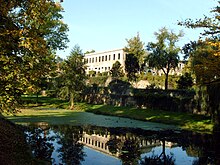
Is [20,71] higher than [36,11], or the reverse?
[36,11]

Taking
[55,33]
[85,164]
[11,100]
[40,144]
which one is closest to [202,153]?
[85,164]

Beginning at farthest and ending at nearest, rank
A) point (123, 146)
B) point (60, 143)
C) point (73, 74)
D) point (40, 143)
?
1. point (73, 74)
2. point (123, 146)
3. point (60, 143)
4. point (40, 143)

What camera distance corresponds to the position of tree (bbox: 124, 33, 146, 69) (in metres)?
73.3

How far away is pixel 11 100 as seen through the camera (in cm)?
1060

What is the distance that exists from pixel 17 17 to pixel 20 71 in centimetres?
231

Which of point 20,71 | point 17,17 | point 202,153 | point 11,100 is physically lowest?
point 202,153

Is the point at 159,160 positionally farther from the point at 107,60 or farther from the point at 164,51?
the point at 107,60

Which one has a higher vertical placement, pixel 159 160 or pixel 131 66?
pixel 131 66

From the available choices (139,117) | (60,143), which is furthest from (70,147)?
(139,117)

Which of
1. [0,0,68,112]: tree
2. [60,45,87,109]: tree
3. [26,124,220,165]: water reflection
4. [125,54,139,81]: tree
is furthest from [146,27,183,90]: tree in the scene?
[0,0,68,112]: tree

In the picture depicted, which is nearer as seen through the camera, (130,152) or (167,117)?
(130,152)

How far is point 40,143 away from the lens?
18.1 metres

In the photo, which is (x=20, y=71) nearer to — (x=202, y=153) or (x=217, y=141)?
(x=202, y=153)

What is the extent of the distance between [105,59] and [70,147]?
255 feet
